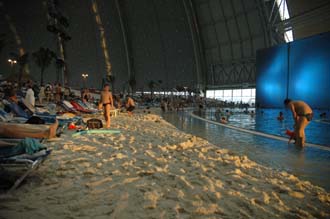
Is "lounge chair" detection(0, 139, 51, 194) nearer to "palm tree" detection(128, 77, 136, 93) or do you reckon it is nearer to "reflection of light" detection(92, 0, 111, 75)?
"reflection of light" detection(92, 0, 111, 75)

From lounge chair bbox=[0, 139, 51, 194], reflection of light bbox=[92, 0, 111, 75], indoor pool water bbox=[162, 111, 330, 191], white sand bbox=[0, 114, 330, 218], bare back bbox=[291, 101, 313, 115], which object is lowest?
indoor pool water bbox=[162, 111, 330, 191]

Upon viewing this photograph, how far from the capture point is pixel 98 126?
8406 millimetres

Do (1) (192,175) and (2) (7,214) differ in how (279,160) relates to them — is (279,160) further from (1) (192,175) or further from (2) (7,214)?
(2) (7,214)

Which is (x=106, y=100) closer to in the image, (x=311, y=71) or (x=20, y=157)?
(x=20, y=157)

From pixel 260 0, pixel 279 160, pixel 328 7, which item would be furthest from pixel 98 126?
pixel 260 0

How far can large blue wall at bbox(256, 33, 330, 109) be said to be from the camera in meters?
27.0

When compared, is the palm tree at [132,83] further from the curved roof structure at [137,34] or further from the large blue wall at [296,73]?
the large blue wall at [296,73]

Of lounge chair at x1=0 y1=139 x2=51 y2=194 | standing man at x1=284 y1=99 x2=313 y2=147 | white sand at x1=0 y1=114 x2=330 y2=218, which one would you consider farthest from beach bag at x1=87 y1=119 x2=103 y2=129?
standing man at x1=284 y1=99 x2=313 y2=147

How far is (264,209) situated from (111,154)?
9.19ft

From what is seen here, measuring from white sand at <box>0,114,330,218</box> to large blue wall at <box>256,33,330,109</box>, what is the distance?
26.1 m

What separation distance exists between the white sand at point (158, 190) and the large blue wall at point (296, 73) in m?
26.1

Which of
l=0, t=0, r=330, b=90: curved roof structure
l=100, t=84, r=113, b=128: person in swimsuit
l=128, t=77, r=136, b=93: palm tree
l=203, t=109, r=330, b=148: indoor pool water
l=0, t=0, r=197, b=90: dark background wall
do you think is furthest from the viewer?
l=128, t=77, r=136, b=93: palm tree

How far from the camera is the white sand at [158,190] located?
8.36ft

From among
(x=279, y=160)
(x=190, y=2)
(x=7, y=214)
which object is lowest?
(x=279, y=160)
